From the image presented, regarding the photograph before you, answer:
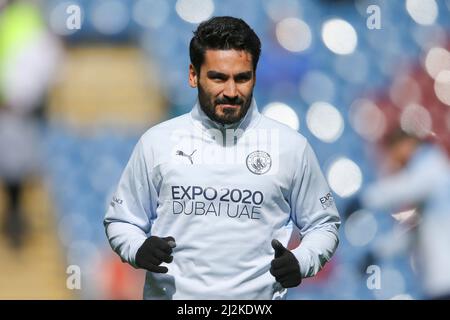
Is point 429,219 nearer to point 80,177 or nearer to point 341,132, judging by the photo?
→ point 341,132

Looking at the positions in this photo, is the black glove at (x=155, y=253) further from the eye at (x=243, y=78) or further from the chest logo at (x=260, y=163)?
the eye at (x=243, y=78)

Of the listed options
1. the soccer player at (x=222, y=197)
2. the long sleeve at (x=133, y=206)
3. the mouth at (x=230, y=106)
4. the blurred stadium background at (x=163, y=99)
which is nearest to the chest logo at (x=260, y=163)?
the soccer player at (x=222, y=197)

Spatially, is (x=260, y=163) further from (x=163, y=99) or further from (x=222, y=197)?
(x=163, y=99)

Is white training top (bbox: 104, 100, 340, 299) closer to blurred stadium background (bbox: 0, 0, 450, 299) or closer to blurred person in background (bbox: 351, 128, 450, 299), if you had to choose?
blurred stadium background (bbox: 0, 0, 450, 299)

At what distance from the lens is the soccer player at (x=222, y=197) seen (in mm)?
2035

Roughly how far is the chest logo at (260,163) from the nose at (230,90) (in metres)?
0.17

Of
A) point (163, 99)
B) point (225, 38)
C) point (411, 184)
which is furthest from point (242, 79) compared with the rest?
point (411, 184)

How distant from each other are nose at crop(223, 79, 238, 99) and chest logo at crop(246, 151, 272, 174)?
0.57 feet

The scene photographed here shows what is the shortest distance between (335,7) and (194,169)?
110 centimetres

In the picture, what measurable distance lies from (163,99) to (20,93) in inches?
19.6

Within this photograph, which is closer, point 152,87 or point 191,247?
point 191,247
